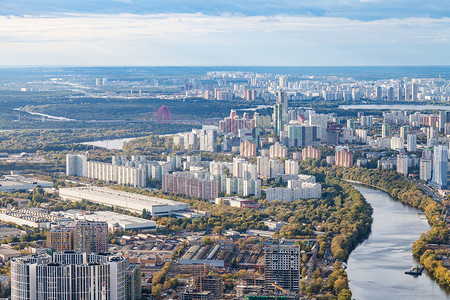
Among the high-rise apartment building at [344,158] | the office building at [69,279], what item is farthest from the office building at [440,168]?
the office building at [69,279]

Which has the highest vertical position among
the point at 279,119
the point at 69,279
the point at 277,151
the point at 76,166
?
the point at 69,279

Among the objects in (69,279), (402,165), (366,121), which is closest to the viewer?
(69,279)

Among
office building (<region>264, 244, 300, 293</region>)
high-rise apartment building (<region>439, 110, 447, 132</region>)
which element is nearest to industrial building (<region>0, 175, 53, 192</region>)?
office building (<region>264, 244, 300, 293</region>)

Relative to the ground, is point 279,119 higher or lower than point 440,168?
higher

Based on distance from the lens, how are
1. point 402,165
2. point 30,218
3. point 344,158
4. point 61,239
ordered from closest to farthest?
1. point 61,239
2. point 30,218
3. point 402,165
4. point 344,158

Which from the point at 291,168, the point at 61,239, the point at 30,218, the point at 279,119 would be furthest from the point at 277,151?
the point at 61,239

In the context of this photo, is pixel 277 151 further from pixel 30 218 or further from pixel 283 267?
pixel 283 267

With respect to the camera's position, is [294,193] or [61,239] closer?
[61,239]
